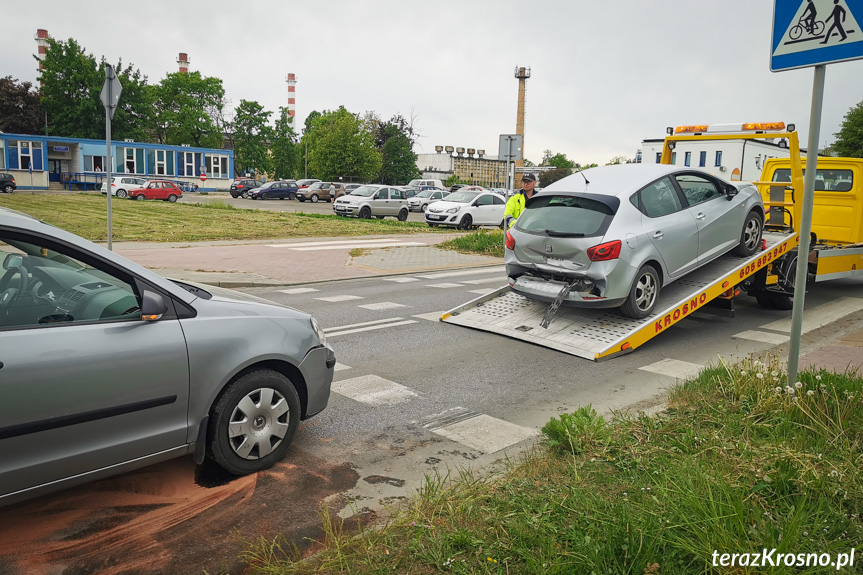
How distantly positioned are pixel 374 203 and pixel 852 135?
53.3m

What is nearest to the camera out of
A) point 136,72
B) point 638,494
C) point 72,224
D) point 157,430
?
point 638,494

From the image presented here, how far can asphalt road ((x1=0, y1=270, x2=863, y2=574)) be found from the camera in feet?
11.2

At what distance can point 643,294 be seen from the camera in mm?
7691

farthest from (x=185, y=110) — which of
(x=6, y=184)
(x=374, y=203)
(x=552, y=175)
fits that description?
(x=552, y=175)

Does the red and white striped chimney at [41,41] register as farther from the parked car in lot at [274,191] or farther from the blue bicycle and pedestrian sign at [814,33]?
the blue bicycle and pedestrian sign at [814,33]

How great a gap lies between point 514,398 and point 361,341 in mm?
2565

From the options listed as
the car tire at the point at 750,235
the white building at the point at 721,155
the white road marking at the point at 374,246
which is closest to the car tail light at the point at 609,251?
the car tire at the point at 750,235

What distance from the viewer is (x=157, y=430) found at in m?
3.66

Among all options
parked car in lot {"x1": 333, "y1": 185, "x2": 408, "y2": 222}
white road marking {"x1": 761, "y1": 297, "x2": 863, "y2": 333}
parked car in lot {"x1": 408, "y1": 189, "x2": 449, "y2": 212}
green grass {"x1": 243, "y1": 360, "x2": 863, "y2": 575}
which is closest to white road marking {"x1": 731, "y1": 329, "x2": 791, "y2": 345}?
white road marking {"x1": 761, "y1": 297, "x2": 863, "y2": 333}

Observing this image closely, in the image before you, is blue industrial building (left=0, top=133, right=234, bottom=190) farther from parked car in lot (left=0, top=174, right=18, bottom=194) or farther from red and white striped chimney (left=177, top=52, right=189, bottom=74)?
red and white striped chimney (left=177, top=52, right=189, bottom=74)

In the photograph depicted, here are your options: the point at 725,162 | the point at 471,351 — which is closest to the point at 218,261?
the point at 471,351

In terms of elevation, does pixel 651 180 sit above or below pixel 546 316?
above

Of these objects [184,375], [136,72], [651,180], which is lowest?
[184,375]

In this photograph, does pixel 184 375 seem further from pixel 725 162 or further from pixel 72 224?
pixel 725 162
